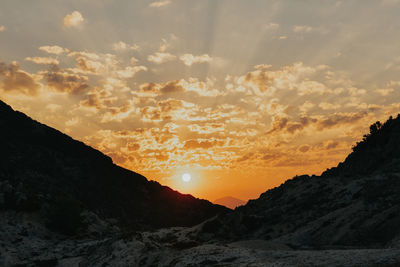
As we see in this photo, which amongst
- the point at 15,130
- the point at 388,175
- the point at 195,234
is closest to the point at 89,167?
the point at 15,130

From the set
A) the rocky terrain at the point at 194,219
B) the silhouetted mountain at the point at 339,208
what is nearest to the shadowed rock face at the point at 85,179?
the rocky terrain at the point at 194,219

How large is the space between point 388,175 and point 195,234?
22360mm

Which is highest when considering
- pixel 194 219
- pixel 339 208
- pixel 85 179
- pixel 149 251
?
pixel 85 179

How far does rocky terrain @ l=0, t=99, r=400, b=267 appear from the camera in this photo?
19.3 metres

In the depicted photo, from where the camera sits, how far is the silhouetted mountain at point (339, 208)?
A: 24.9 metres

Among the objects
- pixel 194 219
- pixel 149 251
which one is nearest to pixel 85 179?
pixel 194 219

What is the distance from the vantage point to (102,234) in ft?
133

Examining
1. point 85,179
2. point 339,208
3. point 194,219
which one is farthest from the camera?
point 194,219

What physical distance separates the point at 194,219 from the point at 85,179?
2704cm

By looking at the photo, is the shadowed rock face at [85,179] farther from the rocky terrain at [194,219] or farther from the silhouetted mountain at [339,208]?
the silhouetted mountain at [339,208]

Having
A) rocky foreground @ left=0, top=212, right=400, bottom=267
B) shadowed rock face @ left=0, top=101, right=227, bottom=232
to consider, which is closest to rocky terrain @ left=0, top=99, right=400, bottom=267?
rocky foreground @ left=0, top=212, right=400, bottom=267

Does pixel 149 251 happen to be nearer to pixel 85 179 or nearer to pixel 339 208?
pixel 339 208

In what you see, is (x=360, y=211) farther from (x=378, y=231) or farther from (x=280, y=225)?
(x=280, y=225)

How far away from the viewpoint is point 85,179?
73.9 metres
